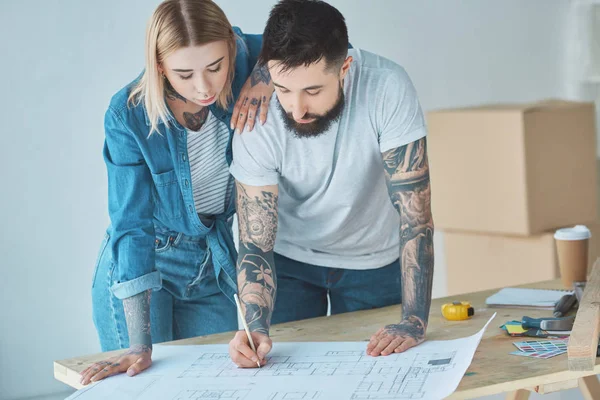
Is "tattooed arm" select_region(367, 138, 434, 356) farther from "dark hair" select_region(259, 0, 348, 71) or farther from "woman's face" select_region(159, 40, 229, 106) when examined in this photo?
"woman's face" select_region(159, 40, 229, 106)

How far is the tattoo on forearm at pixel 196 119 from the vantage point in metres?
1.73

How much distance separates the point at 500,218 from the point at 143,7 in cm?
161

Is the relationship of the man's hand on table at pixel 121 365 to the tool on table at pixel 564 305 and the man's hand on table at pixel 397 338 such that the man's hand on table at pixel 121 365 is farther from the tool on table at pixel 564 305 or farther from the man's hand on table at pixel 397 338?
the tool on table at pixel 564 305

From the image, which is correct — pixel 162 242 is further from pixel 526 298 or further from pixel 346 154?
pixel 526 298

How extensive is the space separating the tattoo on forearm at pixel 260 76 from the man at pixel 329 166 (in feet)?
0.23

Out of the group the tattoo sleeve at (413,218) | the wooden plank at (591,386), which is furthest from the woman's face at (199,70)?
the wooden plank at (591,386)

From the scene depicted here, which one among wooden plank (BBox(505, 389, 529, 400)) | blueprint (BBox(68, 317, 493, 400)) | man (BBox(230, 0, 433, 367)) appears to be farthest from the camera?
wooden plank (BBox(505, 389, 529, 400))

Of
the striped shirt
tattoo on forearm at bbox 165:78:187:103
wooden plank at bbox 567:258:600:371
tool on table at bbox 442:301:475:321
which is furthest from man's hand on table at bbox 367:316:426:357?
tattoo on forearm at bbox 165:78:187:103

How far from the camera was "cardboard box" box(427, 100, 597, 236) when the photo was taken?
2.94 m

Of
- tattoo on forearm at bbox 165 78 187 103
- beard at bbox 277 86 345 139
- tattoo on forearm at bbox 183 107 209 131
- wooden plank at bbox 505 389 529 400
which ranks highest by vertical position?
tattoo on forearm at bbox 165 78 187 103

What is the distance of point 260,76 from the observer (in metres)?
1.72

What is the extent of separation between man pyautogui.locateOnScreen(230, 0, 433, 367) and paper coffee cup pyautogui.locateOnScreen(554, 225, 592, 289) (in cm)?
44

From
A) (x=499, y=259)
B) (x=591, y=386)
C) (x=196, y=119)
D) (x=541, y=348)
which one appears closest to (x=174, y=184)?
(x=196, y=119)

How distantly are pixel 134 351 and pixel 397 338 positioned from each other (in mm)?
502
